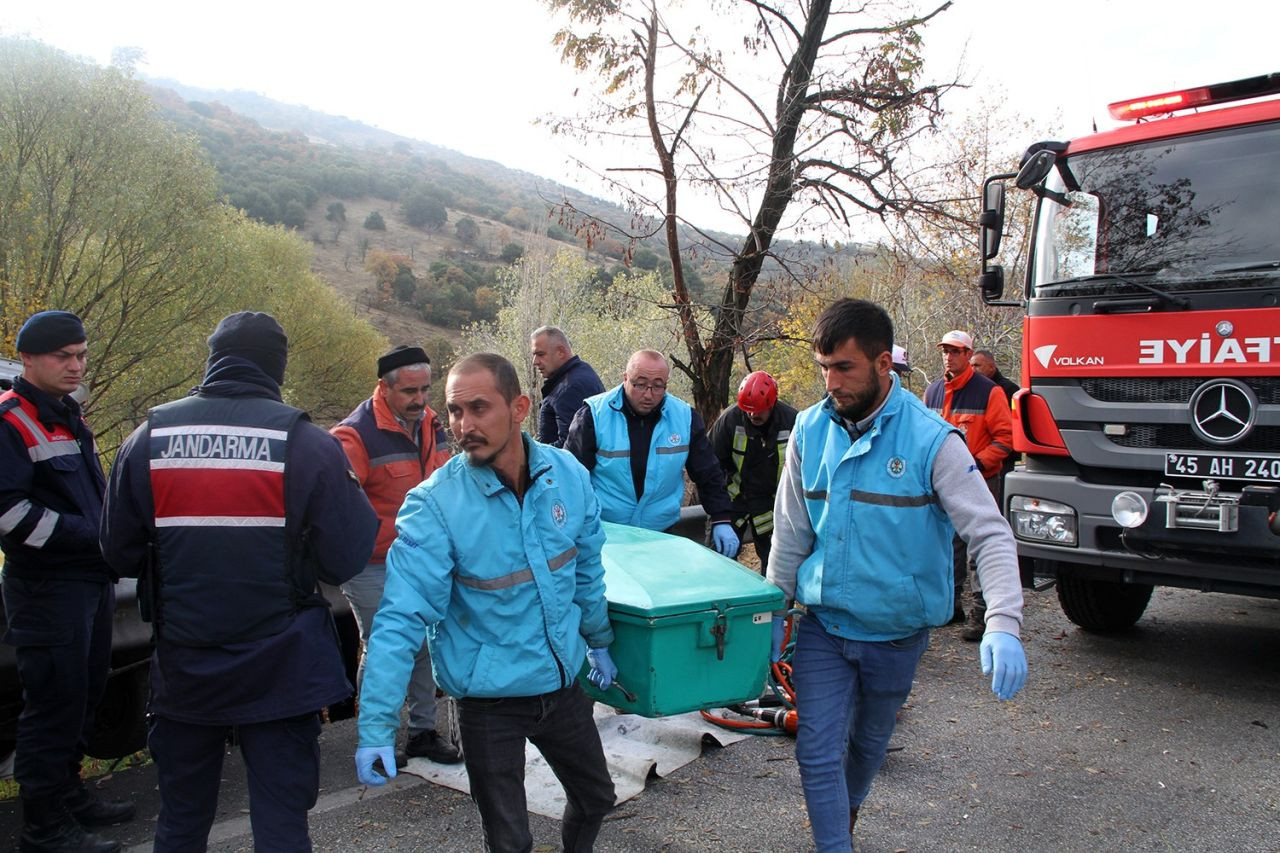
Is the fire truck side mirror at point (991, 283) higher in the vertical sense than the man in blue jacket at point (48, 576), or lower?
higher

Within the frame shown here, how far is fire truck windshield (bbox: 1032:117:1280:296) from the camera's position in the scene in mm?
5207

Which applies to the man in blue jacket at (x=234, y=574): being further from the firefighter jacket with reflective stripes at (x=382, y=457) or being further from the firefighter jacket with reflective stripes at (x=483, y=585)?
the firefighter jacket with reflective stripes at (x=382, y=457)

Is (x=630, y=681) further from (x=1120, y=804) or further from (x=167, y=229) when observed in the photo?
(x=167, y=229)

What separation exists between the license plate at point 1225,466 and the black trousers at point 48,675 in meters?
5.27

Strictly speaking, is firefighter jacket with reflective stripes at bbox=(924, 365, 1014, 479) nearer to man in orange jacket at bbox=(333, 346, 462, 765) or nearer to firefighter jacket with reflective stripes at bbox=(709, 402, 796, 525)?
firefighter jacket with reflective stripes at bbox=(709, 402, 796, 525)

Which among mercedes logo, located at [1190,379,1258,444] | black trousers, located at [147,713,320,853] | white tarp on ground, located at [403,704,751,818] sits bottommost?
white tarp on ground, located at [403,704,751,818]

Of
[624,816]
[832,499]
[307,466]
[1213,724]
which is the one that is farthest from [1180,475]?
[307,466]

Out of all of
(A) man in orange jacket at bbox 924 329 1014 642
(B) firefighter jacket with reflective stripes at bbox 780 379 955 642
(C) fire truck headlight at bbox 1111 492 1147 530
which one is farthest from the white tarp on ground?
(A) man in orange jacket at bbox 924 329 1014 642

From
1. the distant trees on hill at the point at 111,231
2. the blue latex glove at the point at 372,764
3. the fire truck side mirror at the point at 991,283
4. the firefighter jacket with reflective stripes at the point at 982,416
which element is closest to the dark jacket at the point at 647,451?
the firefighter jacket with reflective stripes at the point at 982,416

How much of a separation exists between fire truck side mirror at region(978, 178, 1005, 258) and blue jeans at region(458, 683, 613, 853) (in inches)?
173

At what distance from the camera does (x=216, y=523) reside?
267 cm

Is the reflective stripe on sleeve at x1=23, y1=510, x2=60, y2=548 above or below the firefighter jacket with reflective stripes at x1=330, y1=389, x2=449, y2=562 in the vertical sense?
below

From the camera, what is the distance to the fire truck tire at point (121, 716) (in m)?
4.67

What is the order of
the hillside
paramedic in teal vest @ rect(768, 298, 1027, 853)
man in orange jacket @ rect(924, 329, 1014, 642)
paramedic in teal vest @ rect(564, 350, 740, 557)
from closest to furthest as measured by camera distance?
paramedic in teal vest @ rect(768, 298, 1027, 853), paramedic in teal vest @ rect(564, 350, 740, 557), man in orange jacket @ rect(924, 329, 1014, 642), the hillside
